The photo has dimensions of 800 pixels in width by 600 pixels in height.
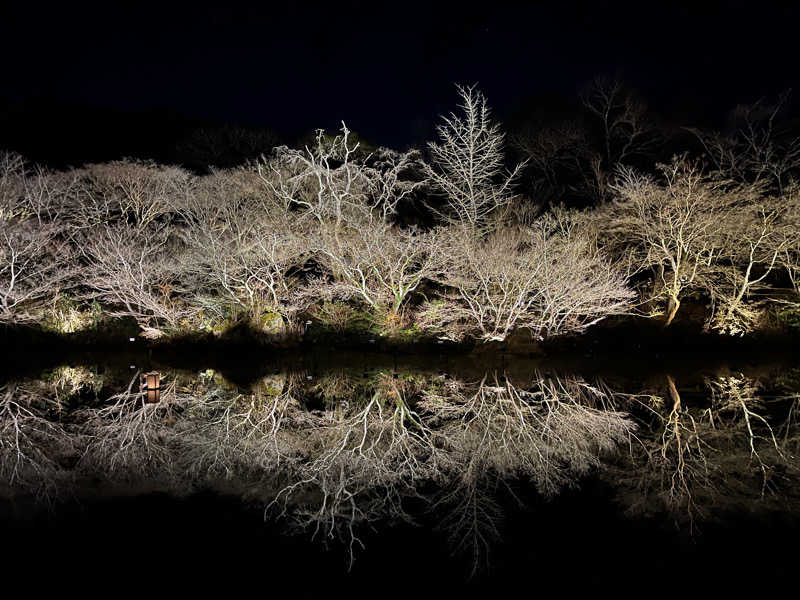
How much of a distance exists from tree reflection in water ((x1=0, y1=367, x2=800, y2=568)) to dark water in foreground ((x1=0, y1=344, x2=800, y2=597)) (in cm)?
4

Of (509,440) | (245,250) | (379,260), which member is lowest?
(509,440)

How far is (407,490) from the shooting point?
6.18m

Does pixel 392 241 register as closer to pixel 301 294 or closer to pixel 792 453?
pixel 301 294

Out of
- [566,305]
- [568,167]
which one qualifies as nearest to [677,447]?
[566,305]

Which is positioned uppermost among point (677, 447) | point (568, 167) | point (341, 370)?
point (568, 167)

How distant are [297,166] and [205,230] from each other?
6.22 meters

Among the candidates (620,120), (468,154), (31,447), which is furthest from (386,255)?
(620,120)

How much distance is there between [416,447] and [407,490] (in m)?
1.65

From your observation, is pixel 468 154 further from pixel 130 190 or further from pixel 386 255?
pixel 130 190

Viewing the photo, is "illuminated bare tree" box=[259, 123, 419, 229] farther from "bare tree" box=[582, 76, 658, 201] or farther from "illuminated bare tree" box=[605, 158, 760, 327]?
"bare tree" box=[582, 76, 658, 201]

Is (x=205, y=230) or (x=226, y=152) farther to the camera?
(x=226, y=152)

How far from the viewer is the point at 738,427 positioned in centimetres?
841

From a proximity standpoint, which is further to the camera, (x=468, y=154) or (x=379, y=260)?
(x=468, y=154)

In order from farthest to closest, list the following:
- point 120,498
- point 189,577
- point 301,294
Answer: point 301,294
point 120,498
point 189,577
